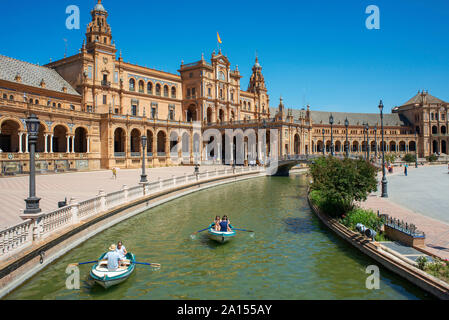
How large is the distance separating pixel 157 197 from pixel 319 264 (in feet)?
50.5

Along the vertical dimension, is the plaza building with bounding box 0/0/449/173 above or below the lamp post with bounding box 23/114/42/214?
above

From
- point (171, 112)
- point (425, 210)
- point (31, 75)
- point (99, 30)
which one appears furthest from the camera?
point (171, 112)

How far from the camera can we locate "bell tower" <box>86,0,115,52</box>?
53938mm

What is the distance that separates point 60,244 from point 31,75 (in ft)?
145

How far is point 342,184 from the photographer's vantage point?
17.2 meters

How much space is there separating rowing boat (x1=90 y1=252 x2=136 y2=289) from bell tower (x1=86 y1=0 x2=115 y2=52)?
167 ft

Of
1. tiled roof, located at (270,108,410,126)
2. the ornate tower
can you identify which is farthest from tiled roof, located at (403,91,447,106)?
the ornate tower

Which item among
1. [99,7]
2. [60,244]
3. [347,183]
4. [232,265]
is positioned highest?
[99,7]

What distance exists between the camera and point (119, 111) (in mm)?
58656

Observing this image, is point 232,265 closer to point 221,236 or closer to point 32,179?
point 221,236

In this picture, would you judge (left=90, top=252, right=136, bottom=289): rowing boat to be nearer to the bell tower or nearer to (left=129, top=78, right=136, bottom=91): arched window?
the bell tower

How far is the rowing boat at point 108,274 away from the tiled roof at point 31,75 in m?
41.6

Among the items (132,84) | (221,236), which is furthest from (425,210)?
(132,84)

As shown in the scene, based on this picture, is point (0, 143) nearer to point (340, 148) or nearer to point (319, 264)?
point (319, 264)
